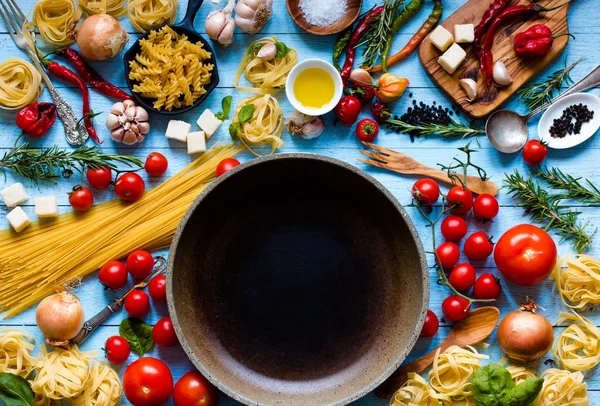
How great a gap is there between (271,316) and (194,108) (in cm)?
98

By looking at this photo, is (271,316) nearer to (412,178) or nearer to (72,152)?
(412,178)

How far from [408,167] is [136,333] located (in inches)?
53.7

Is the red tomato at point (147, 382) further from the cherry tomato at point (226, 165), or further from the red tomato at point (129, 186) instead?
the cherry tomato at point (226, 165)

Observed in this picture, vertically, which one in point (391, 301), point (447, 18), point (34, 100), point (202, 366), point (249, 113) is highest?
point (447, 18)

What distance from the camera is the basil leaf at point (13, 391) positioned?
7.43 feet

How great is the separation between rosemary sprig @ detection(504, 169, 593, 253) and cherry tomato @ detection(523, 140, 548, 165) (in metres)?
0.08

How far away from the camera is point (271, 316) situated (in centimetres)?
247

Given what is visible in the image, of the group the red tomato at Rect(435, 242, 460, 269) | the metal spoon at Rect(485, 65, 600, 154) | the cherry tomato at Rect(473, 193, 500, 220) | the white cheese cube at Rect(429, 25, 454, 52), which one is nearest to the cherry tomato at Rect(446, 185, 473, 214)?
the cherry tomato at Rect(473, 193, 500, 220)

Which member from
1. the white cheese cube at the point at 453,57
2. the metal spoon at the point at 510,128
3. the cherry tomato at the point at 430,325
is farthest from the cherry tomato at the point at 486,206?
the white cheese cube at the point at 453,57

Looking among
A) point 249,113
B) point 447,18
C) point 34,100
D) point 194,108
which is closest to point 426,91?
Answer: point 447,18

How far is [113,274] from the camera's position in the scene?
2482 mm

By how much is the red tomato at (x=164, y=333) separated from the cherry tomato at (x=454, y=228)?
1215 millimetres

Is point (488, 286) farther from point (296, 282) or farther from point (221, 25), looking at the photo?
point (221, 25)

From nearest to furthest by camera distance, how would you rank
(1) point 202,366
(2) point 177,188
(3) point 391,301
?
(1) point 202,366, (3) point 391,301, (2) point 177,188
